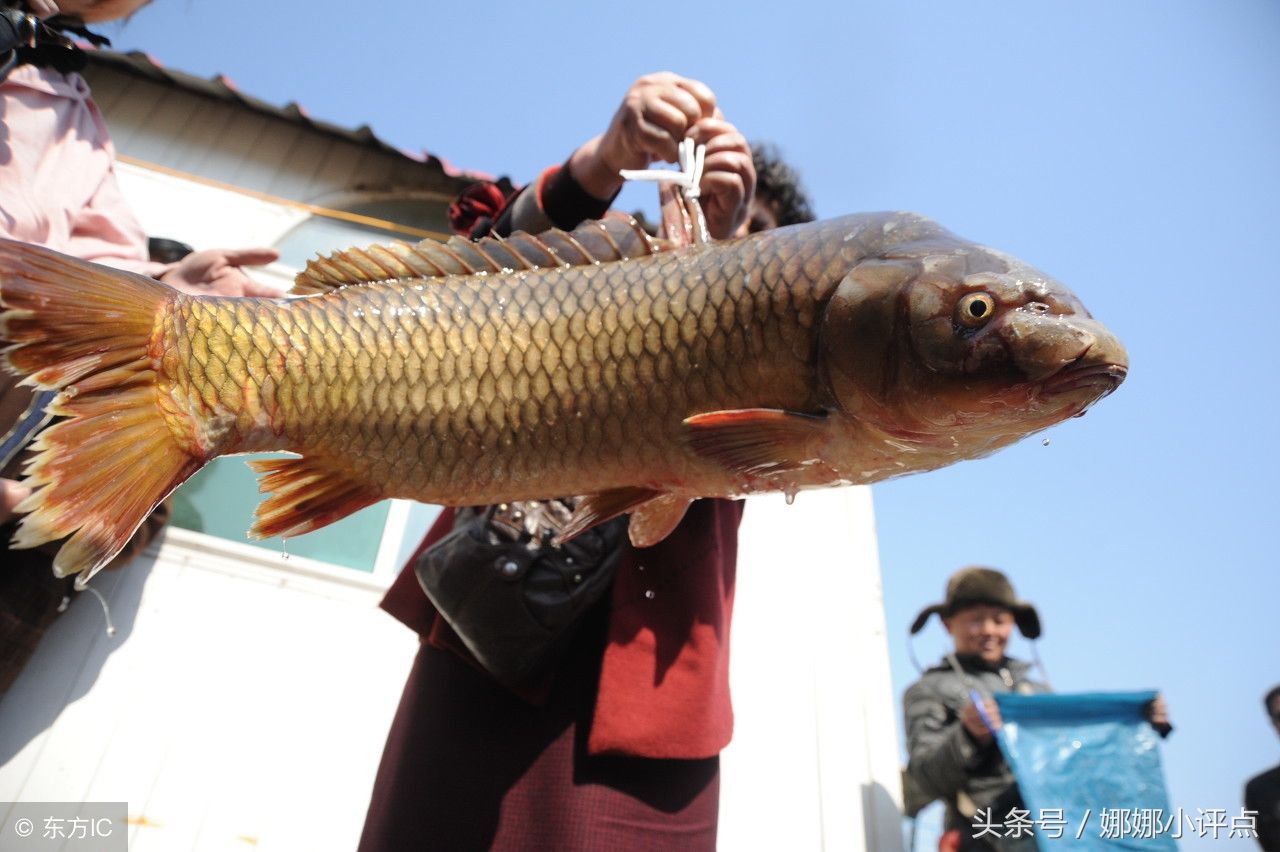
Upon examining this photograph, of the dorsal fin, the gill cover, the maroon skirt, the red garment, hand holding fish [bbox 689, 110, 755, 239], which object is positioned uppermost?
hand holding fish [bbox 689, 110, 755, 239]

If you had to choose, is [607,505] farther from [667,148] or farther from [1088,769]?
[1088,769]

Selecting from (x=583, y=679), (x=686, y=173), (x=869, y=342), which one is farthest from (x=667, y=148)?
(x=583, y=679)

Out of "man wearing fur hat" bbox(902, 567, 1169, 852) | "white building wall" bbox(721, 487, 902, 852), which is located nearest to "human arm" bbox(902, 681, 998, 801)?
"man wearing fur hat" bbox(902, 567, 1169, 852)

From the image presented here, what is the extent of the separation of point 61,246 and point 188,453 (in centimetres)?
146

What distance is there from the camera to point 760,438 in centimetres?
116

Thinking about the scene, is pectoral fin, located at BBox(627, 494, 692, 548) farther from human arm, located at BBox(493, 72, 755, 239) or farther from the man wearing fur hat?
the man wearing fur hat

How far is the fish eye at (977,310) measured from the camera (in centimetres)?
107

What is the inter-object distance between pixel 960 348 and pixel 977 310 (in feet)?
0.20

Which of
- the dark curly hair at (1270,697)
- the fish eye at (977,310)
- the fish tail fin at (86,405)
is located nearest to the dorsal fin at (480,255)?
the fish tail fin at (86,405)

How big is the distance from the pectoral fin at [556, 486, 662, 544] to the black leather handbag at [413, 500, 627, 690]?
54 centimetres

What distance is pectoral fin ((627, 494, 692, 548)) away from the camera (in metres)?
1.37

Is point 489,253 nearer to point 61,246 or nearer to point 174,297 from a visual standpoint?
point 174,297

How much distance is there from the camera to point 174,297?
53.5 inches

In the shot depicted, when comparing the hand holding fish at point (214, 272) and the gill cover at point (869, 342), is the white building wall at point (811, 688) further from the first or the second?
the gill cover at point (869, 342)
